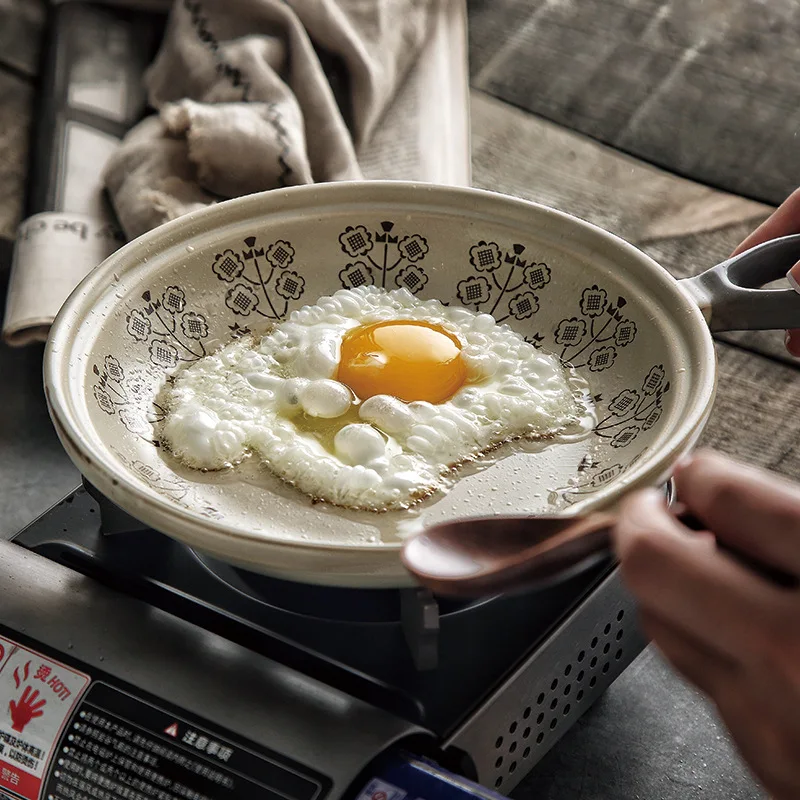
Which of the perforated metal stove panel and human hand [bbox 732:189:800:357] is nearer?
the perforated metal stove panel

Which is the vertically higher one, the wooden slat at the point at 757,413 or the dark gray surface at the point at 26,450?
the wooden slat at the point at 757,413

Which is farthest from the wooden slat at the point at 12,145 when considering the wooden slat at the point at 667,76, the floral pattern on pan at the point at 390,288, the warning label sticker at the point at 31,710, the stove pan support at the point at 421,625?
the stove pan support at the point at 421,625

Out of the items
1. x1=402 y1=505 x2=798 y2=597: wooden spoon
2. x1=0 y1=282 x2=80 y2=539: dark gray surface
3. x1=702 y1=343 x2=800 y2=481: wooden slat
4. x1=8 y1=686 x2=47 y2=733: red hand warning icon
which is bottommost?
x1=0 y1=282 x2=80 y2=539: dark gray surface

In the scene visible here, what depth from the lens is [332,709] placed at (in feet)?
3.09

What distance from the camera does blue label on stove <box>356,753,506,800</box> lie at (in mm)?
891

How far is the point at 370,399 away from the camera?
47.8 inches

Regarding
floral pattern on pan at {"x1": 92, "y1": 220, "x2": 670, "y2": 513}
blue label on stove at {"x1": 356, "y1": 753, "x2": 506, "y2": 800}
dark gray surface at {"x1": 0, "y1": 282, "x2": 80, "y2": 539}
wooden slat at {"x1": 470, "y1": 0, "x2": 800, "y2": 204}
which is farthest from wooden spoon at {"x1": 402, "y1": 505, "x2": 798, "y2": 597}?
wooden slat at {"x1": 470, "y1": 0, "x2": 800, "y2": 204}

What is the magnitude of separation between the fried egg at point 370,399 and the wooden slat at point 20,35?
133 centimetres

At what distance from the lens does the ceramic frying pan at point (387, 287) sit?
0.99 m

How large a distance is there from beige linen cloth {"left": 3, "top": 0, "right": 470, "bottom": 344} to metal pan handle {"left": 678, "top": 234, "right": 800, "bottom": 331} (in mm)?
969

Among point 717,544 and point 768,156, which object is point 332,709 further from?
point 768,156

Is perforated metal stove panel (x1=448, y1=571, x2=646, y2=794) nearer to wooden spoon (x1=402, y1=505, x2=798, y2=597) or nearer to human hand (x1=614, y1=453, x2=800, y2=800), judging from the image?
wooden spoon (x1=402, y1=505, x2=798, y2=597)

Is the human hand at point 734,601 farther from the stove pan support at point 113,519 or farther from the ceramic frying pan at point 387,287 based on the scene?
the stove pan support at point 113,519

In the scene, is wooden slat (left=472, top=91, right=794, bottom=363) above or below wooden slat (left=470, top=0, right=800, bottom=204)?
below
